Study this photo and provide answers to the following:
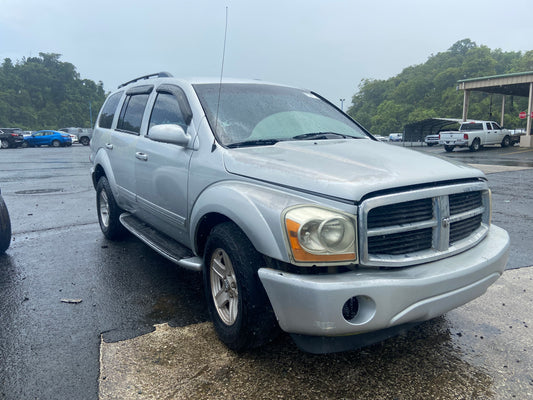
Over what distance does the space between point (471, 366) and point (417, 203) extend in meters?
1.12

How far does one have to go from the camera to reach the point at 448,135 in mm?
25859

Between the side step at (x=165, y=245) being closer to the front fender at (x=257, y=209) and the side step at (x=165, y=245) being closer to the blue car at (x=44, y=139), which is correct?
the front fender at (x=257, y=209)

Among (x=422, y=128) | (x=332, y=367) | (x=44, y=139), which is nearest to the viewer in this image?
(x=332, y=367)

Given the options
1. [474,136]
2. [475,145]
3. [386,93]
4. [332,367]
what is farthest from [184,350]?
[386,93]

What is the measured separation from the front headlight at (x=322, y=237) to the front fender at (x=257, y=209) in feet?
0.26

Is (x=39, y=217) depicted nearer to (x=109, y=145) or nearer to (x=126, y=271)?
(x=109, y=145)

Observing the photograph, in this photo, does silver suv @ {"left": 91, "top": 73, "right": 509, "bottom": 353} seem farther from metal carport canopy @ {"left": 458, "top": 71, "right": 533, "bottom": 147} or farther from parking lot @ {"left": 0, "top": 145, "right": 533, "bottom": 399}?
metal carport canopy @ {"left": 458, "top": 71, "right": 533, "bottom": 147}

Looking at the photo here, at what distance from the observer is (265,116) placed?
3551 millimetres

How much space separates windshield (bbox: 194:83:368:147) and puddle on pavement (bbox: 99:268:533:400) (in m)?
1.48

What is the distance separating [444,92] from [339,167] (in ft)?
271

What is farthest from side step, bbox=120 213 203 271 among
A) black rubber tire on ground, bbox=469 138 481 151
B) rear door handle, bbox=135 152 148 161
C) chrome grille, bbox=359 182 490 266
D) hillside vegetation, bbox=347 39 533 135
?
hillside vegetation, bbox=347 39 533 135

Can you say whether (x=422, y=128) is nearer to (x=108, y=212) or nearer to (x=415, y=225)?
(x=108, y=212)

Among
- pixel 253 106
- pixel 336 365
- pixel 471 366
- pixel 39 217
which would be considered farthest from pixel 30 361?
pixel 39 217

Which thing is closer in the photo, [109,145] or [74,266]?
[74,266]
